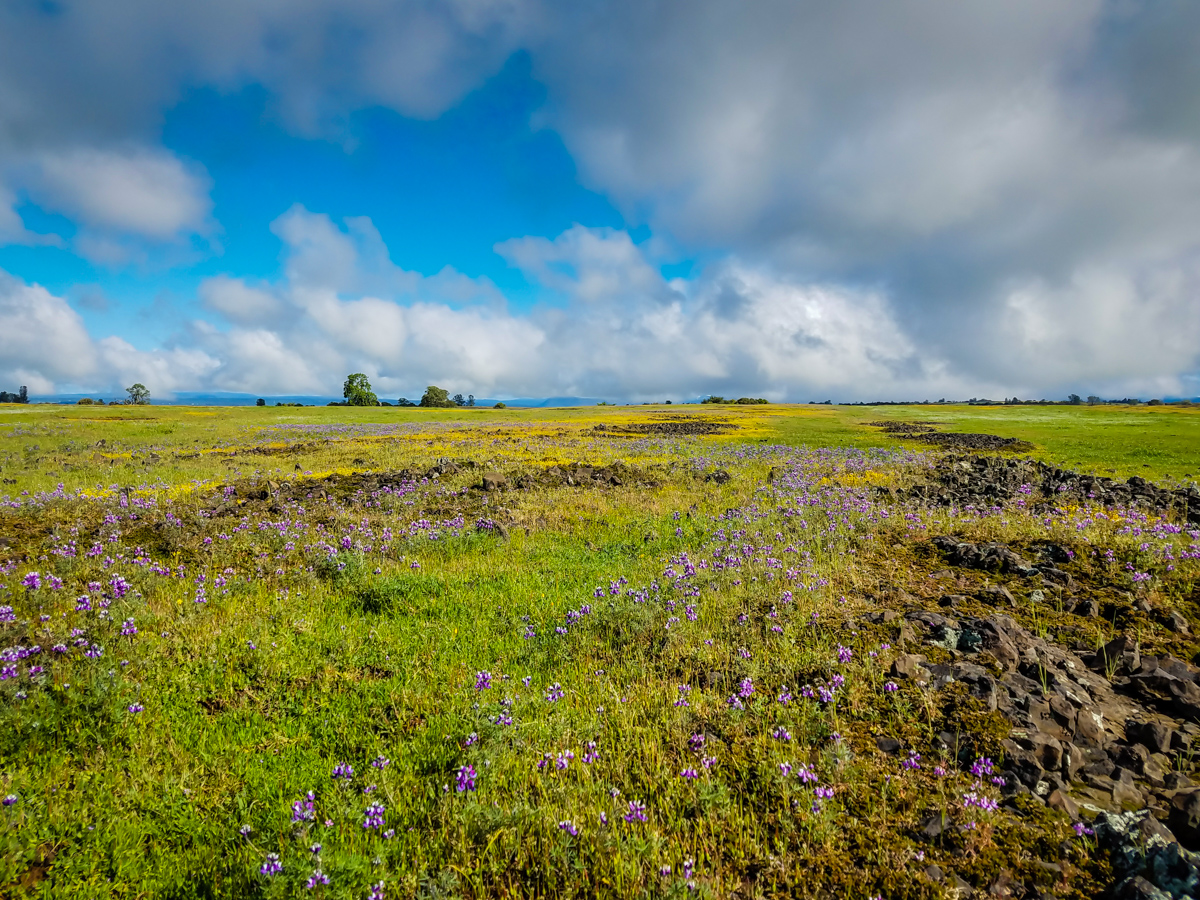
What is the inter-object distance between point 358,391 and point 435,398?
20183 mm

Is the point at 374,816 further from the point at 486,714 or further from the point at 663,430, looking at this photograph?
the point at 663,430

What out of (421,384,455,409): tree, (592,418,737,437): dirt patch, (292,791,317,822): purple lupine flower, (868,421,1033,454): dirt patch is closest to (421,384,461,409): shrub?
(421,384,455,409): tree

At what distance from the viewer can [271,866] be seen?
125 inches

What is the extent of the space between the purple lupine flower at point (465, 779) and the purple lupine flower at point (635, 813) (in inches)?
51.8

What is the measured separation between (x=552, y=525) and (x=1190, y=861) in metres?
10.6

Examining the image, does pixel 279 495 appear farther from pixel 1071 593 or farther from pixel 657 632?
pixel 1071 593

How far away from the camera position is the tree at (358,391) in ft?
437

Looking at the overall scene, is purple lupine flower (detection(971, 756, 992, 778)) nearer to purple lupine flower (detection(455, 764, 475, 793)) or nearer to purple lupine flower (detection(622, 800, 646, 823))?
purple lupine flower (detection(622, 800, 646, 823))

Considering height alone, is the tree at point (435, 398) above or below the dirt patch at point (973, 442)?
above

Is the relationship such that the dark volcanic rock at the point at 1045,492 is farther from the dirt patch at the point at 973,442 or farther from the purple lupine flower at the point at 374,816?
the purple lupine flower at the point at 374,816

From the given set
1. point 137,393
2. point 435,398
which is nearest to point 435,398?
point 435,398

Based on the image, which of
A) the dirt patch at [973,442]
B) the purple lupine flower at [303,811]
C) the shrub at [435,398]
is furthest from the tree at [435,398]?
the purple lupine flower at [303,811]

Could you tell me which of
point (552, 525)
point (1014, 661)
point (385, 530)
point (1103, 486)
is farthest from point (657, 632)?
point (1103, 486)

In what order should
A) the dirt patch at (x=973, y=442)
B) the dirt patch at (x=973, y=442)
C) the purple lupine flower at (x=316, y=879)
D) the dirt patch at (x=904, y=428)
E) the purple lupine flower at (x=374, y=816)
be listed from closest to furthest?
the purple lupine flower at (x=316, y=879) → the purple lupine flower at (x=374, y=816) → the dirt patch at (x=973, y=442) → the dirt patch at (x=973, y=442) → the dirt patch at (x=904, y=428)
